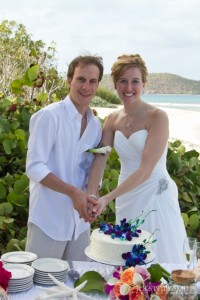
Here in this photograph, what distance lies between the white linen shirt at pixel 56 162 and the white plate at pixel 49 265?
455 millimetres

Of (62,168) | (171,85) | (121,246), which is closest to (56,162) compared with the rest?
(62,168)

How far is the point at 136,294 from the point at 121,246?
0.50 m

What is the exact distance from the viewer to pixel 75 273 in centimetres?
206

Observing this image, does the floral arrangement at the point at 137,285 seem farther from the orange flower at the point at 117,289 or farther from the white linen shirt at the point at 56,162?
the white linen shirt at the point at 56,162

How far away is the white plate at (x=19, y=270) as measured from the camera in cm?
192

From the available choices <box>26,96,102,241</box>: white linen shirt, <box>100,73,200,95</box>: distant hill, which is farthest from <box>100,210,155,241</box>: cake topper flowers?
<box>100,73,200,95</box>: distant hill

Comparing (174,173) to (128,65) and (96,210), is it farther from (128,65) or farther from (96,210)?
(96,210)

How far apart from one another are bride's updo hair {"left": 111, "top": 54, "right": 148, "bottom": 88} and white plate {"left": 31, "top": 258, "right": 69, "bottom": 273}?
1.41 metres

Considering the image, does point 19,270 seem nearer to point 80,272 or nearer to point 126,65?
point 80,272

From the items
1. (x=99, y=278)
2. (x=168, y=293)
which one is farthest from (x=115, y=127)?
(x=168, y=293)

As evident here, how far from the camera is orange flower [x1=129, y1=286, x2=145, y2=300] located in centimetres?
152

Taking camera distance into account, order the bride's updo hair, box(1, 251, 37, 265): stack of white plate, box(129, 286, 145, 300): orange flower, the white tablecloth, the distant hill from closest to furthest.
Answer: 1. box(129, 286, 145, 300): orange flower
2. the white tablecloth
3. box(1, 251, 37, 265): stack of white plate
4. the bride's updo hair
5. the distant hill

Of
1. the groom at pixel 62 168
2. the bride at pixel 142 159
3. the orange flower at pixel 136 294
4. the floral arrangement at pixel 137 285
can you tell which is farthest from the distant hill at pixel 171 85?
the orange flower at pixel 136 294

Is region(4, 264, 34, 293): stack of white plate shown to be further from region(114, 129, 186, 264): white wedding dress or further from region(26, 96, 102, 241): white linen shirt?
region(114, 129, 186, 264): white wedding dress
